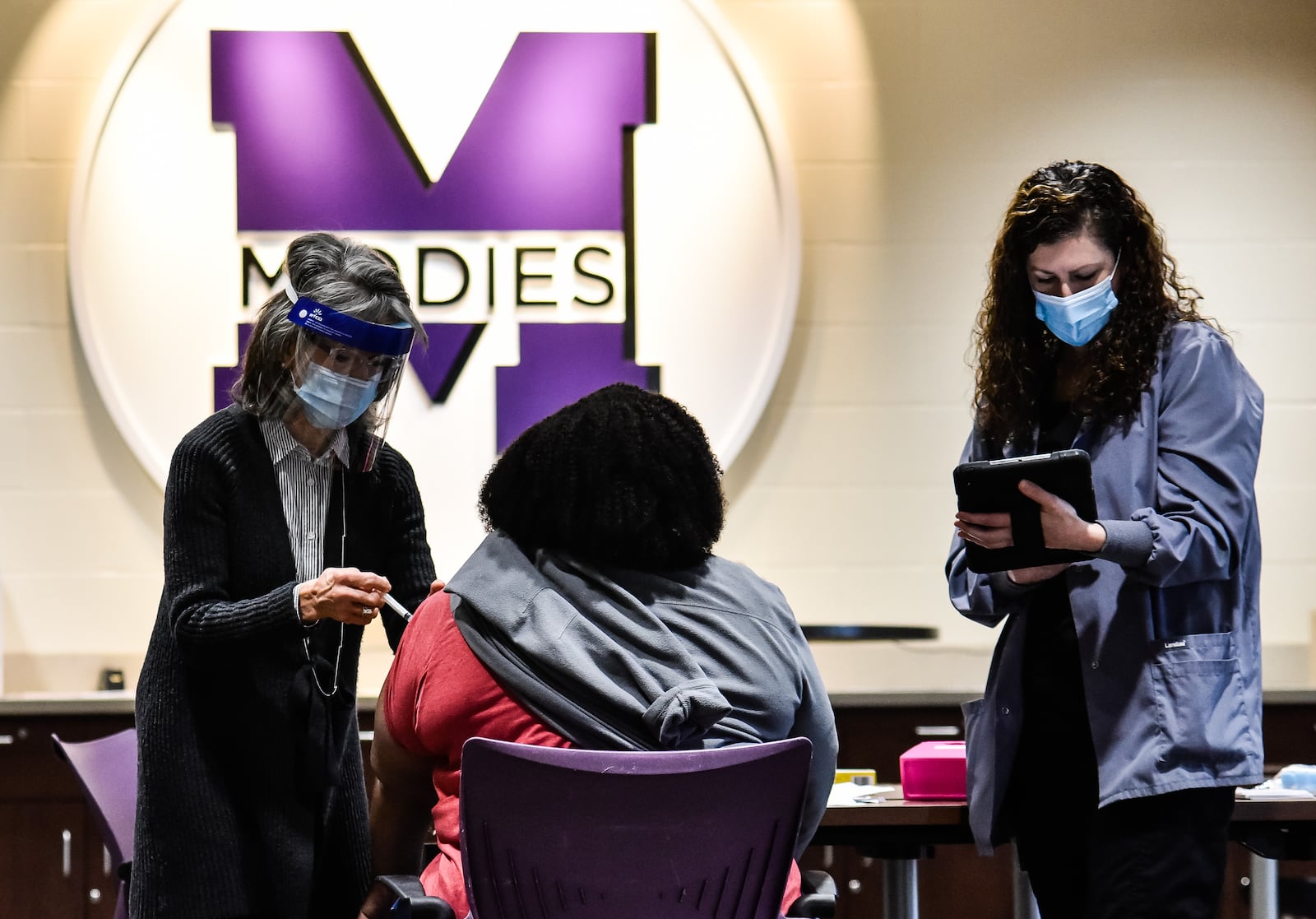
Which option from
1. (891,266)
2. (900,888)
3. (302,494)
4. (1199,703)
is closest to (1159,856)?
(1199,703)

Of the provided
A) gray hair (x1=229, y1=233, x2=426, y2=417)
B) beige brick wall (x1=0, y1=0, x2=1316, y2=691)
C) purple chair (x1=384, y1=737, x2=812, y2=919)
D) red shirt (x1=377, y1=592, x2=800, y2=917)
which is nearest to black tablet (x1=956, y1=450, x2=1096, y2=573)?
purple chair (x1=384, y1=737, x2=812, y2=919)

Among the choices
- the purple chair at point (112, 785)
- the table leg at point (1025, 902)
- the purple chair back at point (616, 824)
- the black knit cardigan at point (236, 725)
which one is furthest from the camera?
the purple chair at point (112, 785)

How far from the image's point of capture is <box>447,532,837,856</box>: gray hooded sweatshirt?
150cm

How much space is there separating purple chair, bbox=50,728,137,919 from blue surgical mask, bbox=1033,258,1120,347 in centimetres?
170

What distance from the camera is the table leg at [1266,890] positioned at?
2467mm

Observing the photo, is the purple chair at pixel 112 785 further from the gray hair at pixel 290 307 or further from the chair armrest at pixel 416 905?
the chair armrest at pixel 416 905

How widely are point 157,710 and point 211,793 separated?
13cm

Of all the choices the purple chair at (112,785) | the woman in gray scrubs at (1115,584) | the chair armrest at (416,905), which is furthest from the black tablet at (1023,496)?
the purple chair at (112,785)

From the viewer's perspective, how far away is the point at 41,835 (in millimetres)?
3338

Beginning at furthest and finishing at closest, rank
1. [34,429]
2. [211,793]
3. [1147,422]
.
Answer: [34,429], [211,793], [1147,422]

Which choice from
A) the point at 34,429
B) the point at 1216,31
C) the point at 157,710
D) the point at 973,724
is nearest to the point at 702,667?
the point at 973,724

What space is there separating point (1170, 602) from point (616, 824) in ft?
2.37

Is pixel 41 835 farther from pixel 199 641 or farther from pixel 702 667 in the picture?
pixel 702 667

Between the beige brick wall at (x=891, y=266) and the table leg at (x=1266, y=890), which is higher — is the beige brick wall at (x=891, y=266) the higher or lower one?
the higher one
